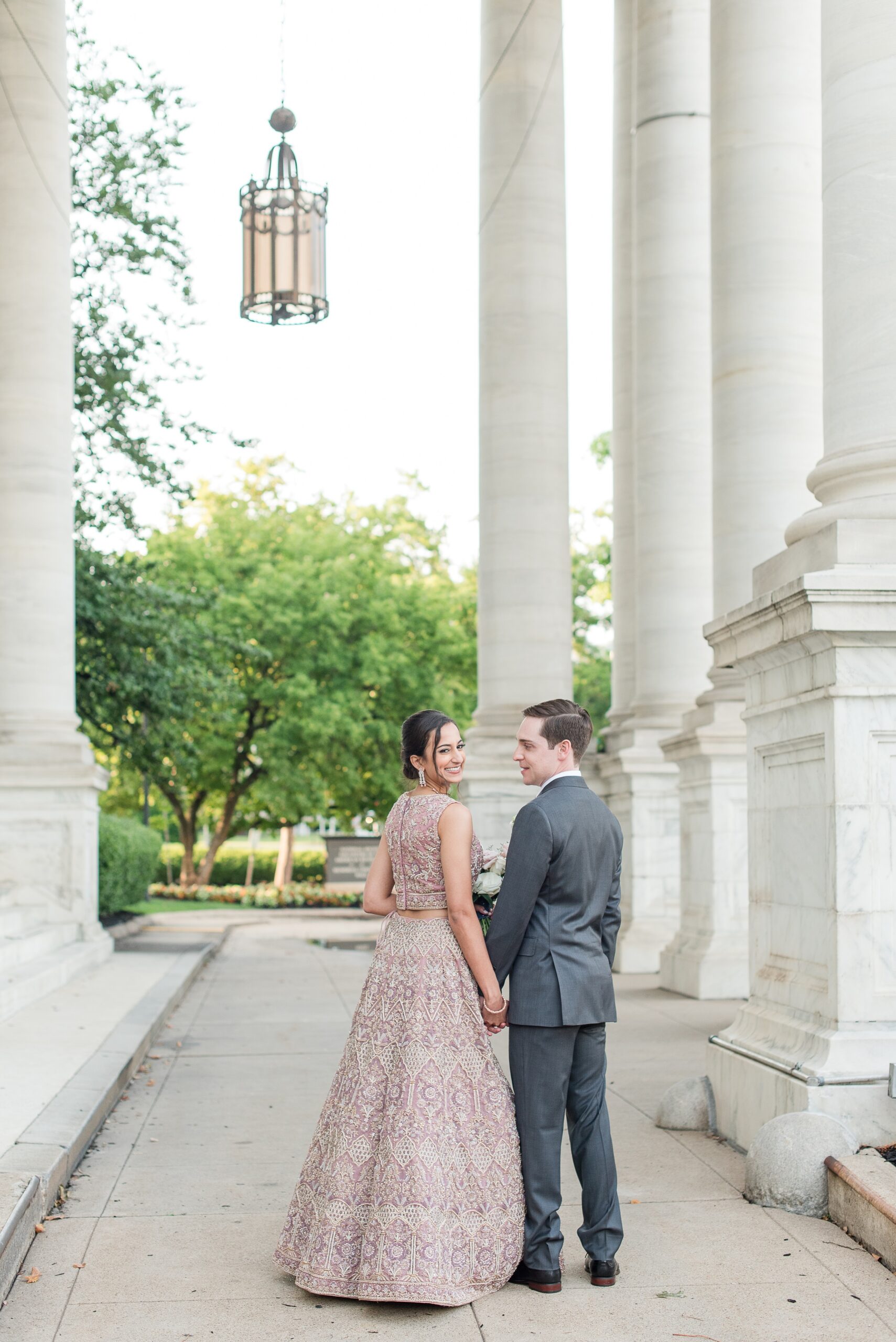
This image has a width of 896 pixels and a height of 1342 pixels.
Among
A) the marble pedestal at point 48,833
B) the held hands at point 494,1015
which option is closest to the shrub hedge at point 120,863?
the marble pedestal at point 48,833

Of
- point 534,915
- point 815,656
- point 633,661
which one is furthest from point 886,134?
point 633,661

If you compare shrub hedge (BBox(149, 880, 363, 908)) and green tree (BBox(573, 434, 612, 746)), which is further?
green tree (BBox(573, 434, 612, 746))

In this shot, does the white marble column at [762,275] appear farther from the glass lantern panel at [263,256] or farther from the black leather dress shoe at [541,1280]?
the black leather dress shoe at [541,1280]

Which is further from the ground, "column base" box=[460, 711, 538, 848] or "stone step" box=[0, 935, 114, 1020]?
"column base" box=[460, 711, 538, 848]

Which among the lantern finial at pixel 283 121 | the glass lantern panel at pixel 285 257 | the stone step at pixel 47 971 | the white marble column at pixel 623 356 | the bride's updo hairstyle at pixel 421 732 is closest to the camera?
the bride's updo hairstyle at pixel 421 732

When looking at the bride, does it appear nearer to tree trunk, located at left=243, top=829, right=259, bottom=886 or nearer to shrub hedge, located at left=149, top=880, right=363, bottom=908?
shrub hedge, located at left=149, top=880, right=363, bottom=908

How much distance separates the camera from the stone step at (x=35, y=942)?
57.6 ft

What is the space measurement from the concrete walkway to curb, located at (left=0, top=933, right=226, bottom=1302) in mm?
149

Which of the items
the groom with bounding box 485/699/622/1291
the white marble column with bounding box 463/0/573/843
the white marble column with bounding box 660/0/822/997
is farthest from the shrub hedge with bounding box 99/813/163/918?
the groom with bounding box 485/699/622/1291

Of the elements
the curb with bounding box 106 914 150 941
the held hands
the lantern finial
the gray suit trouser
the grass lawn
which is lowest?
the grass lawn

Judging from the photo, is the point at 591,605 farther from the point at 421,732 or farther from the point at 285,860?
the point at 421,732

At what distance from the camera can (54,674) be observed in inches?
884

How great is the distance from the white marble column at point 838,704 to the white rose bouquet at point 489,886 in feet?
7.72

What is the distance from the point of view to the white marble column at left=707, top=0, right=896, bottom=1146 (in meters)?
8.54
